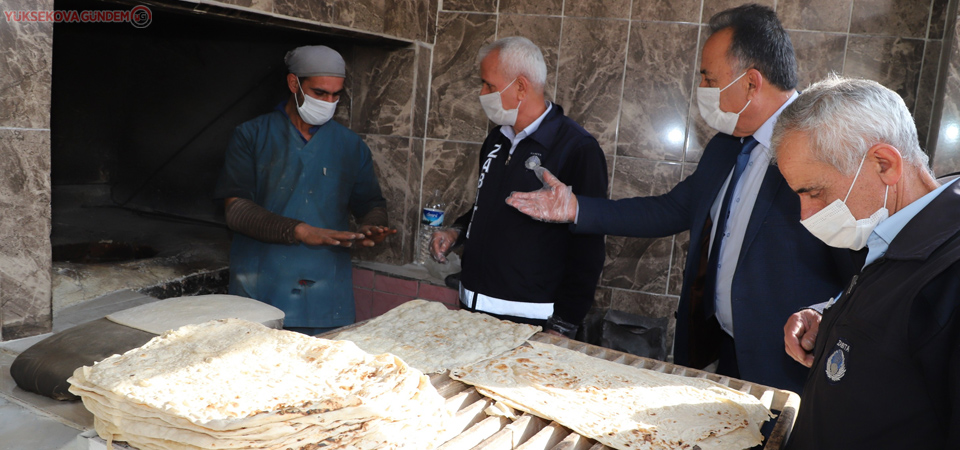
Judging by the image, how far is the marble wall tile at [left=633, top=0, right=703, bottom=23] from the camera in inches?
151

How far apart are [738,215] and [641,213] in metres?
0.45

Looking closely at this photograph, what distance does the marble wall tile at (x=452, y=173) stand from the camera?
436 cm

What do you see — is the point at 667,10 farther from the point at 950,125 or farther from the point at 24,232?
the point at 24,232

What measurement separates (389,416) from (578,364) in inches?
27.8

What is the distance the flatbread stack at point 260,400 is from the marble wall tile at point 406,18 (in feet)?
9.32

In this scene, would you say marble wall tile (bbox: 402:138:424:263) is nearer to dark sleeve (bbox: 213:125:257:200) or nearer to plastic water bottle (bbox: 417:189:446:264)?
plastic water bottle (bbox: 417:189:446:264)

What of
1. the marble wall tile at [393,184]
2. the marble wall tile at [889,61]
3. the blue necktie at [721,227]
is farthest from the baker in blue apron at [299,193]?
the marble wall tile at [889,61]

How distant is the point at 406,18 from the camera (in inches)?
160

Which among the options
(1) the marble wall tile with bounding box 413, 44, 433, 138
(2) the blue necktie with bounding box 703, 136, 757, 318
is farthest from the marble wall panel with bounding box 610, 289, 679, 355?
(2) the blue necktie with bounding box 703, 136, 757, 318

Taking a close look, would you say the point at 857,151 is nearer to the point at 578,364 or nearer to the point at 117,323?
the point at 578,364

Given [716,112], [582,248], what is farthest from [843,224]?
[582,248]

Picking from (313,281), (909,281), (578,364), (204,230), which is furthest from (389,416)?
(204,230)

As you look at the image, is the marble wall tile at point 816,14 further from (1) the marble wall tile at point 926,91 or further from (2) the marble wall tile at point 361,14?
(2) the marble wall tile at point 361,14

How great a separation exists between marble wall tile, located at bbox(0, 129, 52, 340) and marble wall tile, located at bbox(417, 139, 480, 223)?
7.99 feet
